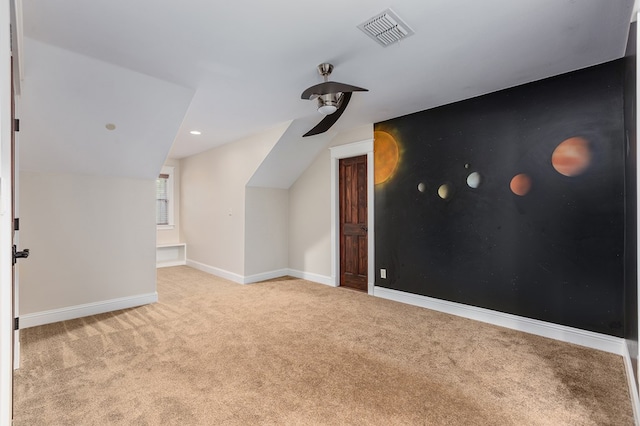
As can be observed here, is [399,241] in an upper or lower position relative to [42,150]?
lower

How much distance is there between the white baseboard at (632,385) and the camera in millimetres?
1796

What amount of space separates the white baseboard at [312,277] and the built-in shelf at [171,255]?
2.52 metres

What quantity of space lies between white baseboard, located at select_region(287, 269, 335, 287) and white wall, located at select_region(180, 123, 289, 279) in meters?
0.93

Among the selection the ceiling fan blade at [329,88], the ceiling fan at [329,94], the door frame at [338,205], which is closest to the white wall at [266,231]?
the door frame at [338,205]

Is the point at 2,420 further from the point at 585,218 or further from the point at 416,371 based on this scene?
the point at 585,218

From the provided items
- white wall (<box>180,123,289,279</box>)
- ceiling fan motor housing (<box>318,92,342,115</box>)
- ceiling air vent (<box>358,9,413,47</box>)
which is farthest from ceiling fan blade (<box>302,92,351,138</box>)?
white wall (<box>180,123,289,279</box>)

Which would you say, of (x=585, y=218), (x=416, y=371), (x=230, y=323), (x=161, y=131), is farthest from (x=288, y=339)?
(x=585, y=218)

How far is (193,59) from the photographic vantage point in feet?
8.13

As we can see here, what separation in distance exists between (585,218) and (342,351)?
2429 mm

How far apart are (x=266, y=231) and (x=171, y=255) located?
8.25 ft

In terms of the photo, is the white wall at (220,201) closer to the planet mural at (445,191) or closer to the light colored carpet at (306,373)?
the light colored carpet at (306,373)

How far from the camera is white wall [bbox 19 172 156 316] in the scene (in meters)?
3.26

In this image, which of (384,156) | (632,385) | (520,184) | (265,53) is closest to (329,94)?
(265,53)

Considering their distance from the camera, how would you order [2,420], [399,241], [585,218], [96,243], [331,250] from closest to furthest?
[2,420]
[585,218]
[96,243]
[399,241]
[331,250]
